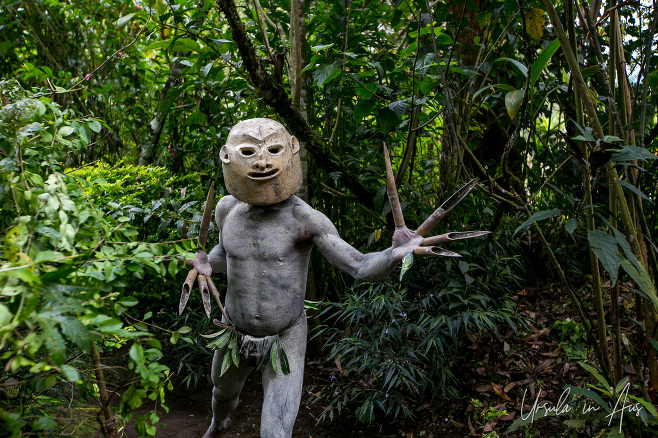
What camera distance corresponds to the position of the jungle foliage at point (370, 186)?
1.55 m

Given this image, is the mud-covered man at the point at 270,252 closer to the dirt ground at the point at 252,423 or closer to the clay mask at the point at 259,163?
the clay mask at the point at 259,163

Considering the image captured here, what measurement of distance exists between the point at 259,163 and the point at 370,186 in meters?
1.55

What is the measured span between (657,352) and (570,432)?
60 centimetres

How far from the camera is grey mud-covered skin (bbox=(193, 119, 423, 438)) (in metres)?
2.13

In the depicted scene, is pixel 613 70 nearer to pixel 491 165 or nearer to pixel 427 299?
pixel 427 299

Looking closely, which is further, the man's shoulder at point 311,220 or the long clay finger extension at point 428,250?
the man's shoulder at point 311,220

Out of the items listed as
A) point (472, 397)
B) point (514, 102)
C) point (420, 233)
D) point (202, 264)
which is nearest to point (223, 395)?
point (202, 264)

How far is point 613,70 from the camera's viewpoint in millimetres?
2000

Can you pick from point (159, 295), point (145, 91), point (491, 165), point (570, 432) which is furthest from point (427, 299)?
point (145, 91)

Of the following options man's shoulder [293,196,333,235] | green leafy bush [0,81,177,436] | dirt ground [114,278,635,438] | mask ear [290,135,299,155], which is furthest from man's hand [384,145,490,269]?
dirt ground [114,278,635,438]

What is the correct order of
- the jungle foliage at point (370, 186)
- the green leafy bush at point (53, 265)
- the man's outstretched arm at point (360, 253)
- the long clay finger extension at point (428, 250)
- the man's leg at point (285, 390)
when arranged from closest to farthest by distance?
the green leafy bush at point (53, 265) → the jungle foliage at point (370, 186) → the long clay finger extension at point (428, 250) → the man's outstretched arm at point (360, 253) → the man's leg at point (285, 390)

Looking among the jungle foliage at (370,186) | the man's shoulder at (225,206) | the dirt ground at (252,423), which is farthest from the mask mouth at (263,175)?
the dirt ground at (252,423)

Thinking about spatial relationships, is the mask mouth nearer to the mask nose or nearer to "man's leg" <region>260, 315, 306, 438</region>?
the mask nose

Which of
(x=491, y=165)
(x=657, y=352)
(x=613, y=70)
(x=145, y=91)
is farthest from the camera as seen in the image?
(x=145, y=91)
